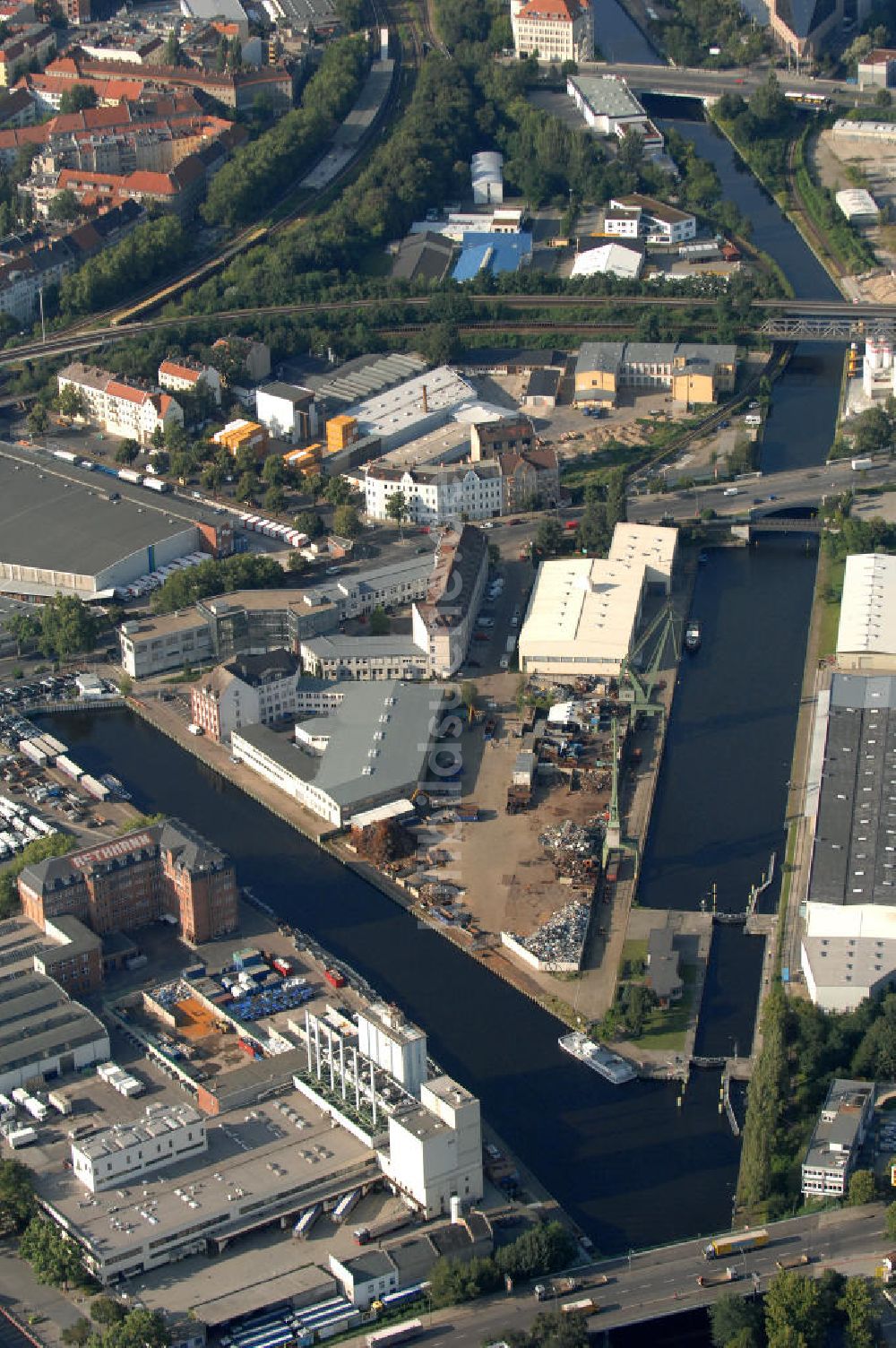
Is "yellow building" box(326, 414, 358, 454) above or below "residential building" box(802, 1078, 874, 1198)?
above

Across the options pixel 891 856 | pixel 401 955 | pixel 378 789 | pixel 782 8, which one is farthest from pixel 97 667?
pixel 782 8

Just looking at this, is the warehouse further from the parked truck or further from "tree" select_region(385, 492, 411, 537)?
the parked truck

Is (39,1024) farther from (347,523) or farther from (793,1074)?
(347,523)

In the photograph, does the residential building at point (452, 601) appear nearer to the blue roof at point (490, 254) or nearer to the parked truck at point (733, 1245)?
the blue roof at point (490, 254)

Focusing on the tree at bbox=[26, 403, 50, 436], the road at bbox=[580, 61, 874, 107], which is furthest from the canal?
the road at bbox=[580, 61, 874, 107]

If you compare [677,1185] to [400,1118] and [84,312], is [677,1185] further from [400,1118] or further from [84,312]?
[84,312]
